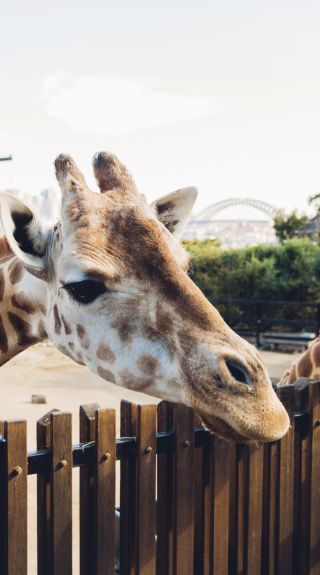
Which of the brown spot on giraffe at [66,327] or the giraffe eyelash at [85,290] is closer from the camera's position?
the giraffe eyelash at [85,290]

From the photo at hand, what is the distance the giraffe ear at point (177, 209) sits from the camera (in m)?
2.54

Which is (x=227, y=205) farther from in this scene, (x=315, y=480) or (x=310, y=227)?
(x=315, y=480)

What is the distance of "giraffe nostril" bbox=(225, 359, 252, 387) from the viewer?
1730mm

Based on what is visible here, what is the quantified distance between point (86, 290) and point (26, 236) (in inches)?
15.1

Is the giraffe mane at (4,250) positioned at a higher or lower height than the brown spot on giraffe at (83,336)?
higher

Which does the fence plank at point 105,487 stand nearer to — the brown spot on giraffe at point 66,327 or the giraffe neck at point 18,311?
the brown spot on giraffe at point 66,327

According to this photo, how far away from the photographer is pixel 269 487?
104 inches

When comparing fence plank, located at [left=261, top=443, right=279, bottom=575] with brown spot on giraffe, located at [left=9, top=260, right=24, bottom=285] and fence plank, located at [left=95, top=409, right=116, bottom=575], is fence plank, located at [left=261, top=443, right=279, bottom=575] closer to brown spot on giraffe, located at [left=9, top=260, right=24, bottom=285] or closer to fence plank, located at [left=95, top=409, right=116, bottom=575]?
fence plank, located at [left=95, top=409, right=116, bottom=575]

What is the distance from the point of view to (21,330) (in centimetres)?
255

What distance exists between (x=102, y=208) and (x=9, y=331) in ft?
2.76

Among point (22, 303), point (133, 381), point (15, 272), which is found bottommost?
point (133, 381)

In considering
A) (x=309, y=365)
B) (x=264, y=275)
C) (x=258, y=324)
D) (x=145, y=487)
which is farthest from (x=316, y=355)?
(x=264, y=275)

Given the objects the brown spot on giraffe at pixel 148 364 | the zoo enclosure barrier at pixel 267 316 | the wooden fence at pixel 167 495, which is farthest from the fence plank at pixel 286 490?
the zoo enclosure barrier at pixel 267 316

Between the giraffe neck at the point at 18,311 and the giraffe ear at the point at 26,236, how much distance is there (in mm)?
255
